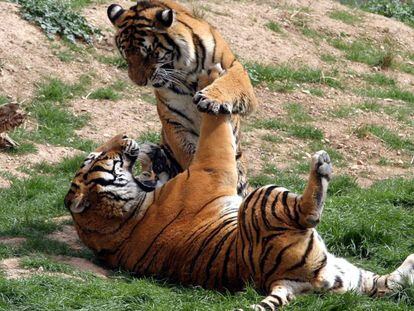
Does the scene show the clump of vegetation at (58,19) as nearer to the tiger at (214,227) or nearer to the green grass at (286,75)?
the green grass at (286,75)

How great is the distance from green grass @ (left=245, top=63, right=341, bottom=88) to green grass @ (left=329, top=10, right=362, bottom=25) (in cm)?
233

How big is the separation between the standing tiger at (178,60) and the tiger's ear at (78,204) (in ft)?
3.50

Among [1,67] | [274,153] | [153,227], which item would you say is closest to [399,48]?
[274,153]

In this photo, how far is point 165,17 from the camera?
266 inches

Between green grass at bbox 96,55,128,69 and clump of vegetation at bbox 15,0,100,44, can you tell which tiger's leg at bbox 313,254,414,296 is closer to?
green grass at bbox 96,55,128,69

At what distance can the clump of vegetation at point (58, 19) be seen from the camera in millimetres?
11203

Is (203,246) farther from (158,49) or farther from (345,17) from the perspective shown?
(345,17)

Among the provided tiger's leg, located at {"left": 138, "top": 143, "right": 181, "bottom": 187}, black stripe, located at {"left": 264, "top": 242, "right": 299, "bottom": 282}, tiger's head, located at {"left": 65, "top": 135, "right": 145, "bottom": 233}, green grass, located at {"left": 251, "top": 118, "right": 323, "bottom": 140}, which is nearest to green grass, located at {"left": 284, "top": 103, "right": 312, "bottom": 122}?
green grass, located at {"left": 251, "top": 118, "right": 323, "bottom": 140}

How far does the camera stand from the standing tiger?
6801mm

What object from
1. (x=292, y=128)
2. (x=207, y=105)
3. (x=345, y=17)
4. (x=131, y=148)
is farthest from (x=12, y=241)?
(x=345, y=17)

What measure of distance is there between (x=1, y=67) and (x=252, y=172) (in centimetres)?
316

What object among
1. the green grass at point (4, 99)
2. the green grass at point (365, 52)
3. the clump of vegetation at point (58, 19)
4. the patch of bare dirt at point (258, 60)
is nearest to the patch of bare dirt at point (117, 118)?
the patch of bare dirt at point (258, 60)

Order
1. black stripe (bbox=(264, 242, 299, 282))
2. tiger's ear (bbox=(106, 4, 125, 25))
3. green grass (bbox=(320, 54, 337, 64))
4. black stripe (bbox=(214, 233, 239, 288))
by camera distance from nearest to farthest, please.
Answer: black stripe (bbox=(264, 242, 299, 282))
black stripe (bbox=(214, 233, 239, 288))
tiger's ear (bbox=(106, 4, 125, 25))
green grass (bbox=(320, 54, 337, 64))

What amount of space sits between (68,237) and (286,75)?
5663mm
